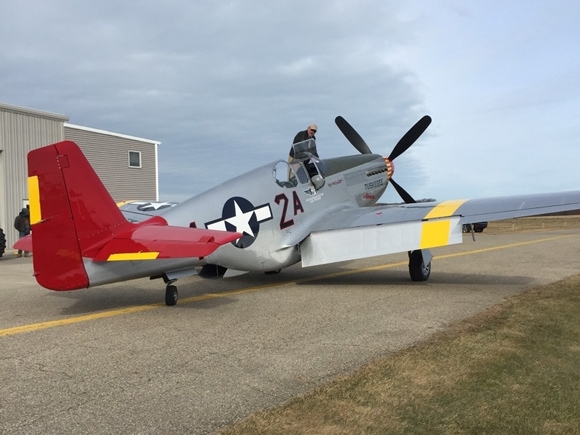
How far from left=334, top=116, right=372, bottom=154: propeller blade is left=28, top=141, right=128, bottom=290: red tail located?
34.8ft

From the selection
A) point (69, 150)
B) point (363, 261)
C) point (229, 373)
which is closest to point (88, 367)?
point (229, 373)

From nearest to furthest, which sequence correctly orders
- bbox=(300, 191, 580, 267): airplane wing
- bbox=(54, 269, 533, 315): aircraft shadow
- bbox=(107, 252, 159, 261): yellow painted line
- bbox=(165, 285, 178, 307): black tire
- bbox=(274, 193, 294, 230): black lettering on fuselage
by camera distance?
bbox=(107, 252, 159, 261): yellow painted line < bbox=(165, 285, 178, 307): black tire < bbox=(54, 269, 533, 315): aircraft shadow < bbox=(300, 191, 580, 267): airplane wing < bbox=(274, 193, 294, 230): black lettering on fuselage

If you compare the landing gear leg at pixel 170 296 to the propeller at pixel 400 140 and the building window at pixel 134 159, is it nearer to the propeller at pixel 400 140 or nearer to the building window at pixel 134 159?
Answer: the propeller at pixel 400 140

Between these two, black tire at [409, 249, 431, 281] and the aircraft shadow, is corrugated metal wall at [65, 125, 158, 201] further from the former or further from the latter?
black tire at [409, 249, 431, 281]

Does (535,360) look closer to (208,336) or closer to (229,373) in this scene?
(229,373)

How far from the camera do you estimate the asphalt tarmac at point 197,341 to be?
3621 mm

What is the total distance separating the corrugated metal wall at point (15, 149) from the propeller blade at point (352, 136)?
18.4 m

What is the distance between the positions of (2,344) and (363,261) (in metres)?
10.8

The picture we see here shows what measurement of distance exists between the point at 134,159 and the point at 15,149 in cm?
849

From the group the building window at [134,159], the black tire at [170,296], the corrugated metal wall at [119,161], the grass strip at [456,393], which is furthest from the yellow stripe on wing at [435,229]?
the building window at [134,159]

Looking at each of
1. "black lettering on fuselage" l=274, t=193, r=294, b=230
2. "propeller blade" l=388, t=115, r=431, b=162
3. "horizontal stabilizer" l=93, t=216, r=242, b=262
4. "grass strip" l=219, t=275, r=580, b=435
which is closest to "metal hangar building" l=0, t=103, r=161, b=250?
"propeller blade" l=388, t=115, r=431, b=162

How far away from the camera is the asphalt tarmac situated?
362 cm

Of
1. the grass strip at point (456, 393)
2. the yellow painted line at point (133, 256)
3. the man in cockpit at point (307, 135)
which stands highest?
the man in cockpit at point (307, 135)

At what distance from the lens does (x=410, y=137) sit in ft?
46.8
